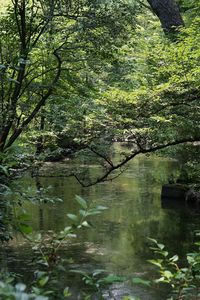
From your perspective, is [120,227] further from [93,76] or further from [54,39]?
[54,39]

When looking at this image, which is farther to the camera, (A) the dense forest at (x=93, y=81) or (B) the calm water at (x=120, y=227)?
(B) the calm water at (x=120, y=227)

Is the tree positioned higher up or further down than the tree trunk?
further down

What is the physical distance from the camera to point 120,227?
947 centimetres

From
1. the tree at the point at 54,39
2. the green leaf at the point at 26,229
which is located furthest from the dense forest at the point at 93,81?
the green leaf at the point at 26,229

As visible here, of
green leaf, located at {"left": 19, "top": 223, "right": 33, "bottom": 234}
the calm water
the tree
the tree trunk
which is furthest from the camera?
the tree trunk

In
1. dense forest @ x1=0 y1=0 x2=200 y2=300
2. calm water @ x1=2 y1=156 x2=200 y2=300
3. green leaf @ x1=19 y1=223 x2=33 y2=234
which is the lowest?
calm water @ x1=2 y1=156 x2=200 y2=300

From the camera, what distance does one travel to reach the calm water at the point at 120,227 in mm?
7023

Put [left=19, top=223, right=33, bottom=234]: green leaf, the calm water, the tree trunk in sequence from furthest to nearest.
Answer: the tree trunk → the calm water → [left=19, top=223, right=33, bottom=234]: green leaf

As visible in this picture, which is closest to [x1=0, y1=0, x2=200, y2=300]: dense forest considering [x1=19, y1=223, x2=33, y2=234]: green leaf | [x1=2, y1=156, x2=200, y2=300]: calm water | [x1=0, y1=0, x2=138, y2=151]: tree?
[x1=0, y1=0, x2=138, y2=151]: tree

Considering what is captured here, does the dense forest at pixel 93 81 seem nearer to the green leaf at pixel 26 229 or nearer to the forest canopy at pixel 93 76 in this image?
the forest canopy at pixel 93 76

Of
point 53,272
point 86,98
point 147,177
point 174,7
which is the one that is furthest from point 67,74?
point 147,177

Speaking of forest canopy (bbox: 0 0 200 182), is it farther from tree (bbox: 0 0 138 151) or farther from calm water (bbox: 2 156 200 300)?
calm water (bbox: 2 156 200 300)

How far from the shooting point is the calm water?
23.0 ft

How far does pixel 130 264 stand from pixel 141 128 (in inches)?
87.9
